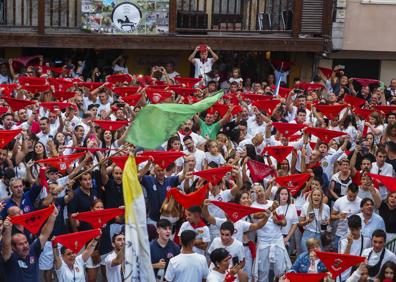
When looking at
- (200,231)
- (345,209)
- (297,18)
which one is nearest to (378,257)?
(345,209)

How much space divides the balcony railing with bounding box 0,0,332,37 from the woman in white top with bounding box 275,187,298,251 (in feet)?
36.7

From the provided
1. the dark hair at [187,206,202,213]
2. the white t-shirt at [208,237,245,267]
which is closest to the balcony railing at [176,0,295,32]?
the dark hair at [187,206,202,213]

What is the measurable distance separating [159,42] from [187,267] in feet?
44.1

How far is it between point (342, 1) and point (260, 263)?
14.0 m

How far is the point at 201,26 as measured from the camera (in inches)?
979

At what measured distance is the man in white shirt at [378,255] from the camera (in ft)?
40.0

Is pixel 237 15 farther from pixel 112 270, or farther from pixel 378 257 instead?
pixel 378 257

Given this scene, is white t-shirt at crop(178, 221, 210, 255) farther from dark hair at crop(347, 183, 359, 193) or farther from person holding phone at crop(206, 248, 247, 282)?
dark hair at crop(347, 183, 359, 193)

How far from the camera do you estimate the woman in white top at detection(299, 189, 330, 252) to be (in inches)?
548

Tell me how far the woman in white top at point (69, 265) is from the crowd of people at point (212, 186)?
13 millimetres

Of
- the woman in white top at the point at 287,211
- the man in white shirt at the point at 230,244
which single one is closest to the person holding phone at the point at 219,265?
the man in white shirt at the point at 230,244

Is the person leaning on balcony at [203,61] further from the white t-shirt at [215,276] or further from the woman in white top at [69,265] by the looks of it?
the white t-shirt at [215,276]

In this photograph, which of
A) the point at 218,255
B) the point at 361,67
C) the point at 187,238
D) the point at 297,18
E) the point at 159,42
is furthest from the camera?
the point at 361,67

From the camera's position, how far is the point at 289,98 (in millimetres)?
18906
